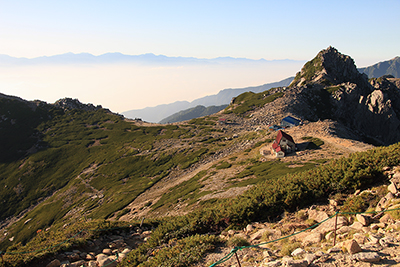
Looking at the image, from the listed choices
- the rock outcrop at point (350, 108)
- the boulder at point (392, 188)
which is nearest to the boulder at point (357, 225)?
the boulder at point (392, 188)

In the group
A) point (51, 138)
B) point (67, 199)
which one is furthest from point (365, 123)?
point (51, 138)

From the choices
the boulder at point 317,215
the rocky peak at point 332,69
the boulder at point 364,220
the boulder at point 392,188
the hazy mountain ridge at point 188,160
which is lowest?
the hazy mountain ridge at point 188,160

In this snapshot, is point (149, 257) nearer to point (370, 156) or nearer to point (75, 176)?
point (370, 156)

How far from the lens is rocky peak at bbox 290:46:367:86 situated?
14325 cm

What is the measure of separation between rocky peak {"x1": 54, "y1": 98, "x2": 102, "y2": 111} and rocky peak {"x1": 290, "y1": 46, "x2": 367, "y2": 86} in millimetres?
161719

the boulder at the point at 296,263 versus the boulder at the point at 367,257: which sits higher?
the boulder at the point at 367,257

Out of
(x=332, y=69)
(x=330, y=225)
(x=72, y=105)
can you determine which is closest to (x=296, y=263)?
(x=330, y=225)

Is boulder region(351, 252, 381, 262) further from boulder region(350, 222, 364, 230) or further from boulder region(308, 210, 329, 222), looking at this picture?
boulder region(308, 210, 329, 222)

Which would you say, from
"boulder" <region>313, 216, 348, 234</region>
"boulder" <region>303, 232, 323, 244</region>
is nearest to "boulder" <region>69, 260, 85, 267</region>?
"boulder" <region>303, 232, 323, 244</region>

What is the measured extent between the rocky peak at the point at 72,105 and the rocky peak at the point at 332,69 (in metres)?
162

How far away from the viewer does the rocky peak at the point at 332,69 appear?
Answer: 470 ft

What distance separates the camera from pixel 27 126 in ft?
473

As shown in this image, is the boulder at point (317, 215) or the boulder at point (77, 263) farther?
the boulder at point (77, 263)

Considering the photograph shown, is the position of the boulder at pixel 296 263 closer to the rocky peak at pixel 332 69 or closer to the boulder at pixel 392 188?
the boulder at pixel 392 188
